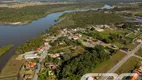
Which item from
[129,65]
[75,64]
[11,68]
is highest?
[75,64]

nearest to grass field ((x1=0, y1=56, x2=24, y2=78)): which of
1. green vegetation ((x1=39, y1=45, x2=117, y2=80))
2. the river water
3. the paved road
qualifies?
the river water

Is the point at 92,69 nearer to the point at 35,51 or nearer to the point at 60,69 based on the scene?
the point at 60,69

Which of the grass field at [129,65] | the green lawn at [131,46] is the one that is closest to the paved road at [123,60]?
the grass field at [129,65]

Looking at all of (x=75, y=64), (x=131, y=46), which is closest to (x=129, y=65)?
(x=75, y=64)

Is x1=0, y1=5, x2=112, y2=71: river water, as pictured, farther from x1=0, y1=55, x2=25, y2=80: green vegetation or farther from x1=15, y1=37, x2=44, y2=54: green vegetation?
x1=15, y1=37, x2=44, y2=54: green vegetation

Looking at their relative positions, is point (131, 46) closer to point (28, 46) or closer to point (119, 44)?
point (119, 44)

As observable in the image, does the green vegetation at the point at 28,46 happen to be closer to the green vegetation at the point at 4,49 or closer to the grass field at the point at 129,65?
the green vegetation at the point at 4,49

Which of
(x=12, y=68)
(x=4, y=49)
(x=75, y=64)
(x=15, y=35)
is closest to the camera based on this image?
(x=75, y=64)

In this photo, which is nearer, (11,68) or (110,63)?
(11,68)

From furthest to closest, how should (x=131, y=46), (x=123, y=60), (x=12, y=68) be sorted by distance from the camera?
1. (x=131, y=46)
2. (x=123, y=60)
3. (x=12, y=68)

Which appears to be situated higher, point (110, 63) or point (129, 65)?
point (110, 63)
